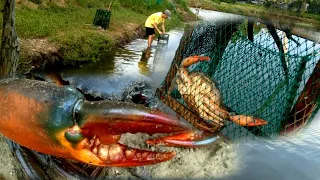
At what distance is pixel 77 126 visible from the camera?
5.61 ft

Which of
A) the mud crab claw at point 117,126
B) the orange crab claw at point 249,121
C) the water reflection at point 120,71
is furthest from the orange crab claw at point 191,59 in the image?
the water reflection at point 120,71

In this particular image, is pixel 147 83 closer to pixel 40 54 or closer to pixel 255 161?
pixel 40 54

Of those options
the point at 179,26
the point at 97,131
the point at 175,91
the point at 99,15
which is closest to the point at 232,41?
the point at 175,91

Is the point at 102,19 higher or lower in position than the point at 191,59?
lower

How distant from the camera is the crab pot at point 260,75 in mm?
3318

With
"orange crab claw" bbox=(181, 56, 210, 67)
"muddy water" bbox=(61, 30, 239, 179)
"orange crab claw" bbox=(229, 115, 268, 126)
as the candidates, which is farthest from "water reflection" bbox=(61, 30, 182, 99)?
"orange crab claw" bbox=(229, 115, 268, 126)

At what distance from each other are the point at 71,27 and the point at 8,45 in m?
7.05

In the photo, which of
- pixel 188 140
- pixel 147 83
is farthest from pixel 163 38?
pixel 188 140

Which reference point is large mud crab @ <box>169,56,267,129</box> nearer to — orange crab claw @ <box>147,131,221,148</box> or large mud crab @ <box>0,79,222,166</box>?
orange crab claw @ <box>147,131,221,148</box>

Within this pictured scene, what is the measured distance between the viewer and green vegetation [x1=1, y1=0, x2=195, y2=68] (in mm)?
9438

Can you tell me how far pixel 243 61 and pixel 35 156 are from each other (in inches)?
105

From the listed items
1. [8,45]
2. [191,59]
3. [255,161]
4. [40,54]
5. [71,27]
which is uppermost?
[191,59]

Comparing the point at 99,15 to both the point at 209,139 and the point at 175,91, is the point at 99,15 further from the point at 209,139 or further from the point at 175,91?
the point at 209,139

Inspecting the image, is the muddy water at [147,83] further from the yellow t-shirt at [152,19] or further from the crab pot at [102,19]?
the crab pot at [102,19]
